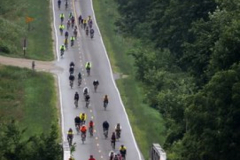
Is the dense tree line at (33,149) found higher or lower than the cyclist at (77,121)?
lower

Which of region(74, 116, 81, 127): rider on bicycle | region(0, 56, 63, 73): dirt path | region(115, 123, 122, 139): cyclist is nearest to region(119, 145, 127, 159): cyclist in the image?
region(115, 123, 122, 139): cyclist

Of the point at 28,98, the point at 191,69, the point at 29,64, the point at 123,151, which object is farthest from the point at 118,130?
the point at 29,64

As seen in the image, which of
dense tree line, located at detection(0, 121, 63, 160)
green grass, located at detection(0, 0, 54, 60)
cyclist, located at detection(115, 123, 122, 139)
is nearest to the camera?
dense tree line, located at detection(0, 121, 63, 160)

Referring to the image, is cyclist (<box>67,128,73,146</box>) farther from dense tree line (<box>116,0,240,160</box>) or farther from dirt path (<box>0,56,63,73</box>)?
dirt path (<box>0,56,63,73</box>)

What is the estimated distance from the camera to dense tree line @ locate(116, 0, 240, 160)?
56906 millimetres

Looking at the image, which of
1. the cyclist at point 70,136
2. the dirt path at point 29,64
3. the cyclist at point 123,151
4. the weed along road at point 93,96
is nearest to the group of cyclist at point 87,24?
the weed along road at point 93,96

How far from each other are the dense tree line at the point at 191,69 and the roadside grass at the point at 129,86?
3.47 feet

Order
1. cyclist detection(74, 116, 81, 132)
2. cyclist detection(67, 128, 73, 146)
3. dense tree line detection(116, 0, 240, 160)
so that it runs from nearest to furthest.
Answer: dense tree line detection(116, 0, 240, 160), cyclist detection(67, 128, 73, 146), cyclist detection(74, 116, 81, 132)

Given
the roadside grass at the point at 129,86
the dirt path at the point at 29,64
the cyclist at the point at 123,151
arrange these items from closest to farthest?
1. the cyclist at the point at 123,151
2. the roadside grass at the point at 129,86
3. the dirt path at the point at 29,64

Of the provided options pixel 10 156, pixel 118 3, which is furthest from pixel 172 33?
pixel 10 156

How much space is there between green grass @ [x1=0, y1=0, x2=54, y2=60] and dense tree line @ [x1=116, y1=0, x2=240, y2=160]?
9.30 meters

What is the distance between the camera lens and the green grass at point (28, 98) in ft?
243

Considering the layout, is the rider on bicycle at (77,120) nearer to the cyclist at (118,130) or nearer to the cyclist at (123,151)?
the cyclist at (118,130)

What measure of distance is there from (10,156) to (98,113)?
23.0 meters
